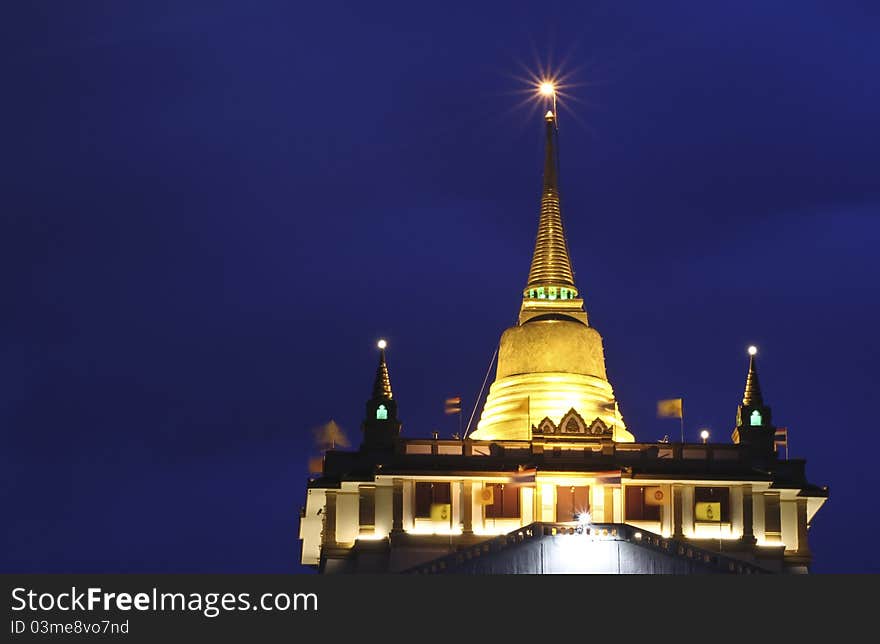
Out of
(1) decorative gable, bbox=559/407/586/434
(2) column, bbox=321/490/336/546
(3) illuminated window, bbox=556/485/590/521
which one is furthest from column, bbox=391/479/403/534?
(1) decorative gable, bbox=559/407/586/434

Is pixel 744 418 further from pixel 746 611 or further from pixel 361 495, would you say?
pixel 746 611

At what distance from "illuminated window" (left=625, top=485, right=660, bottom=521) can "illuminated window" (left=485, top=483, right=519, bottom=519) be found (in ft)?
18.5

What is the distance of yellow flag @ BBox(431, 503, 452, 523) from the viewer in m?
130

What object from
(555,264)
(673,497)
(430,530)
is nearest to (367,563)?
(430,530)

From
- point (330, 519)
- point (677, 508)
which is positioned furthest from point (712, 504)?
point (330, 519)

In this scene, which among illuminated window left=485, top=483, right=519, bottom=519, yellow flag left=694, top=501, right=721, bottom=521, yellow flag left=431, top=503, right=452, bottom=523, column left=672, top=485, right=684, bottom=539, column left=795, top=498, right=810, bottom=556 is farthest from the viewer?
yellow flag left=694, top=501, right=721, bottom=521

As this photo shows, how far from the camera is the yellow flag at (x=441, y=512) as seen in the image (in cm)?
12988

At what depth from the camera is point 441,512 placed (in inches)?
5118

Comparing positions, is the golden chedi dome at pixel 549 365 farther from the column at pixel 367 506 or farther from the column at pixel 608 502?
the column at pixel 367 506

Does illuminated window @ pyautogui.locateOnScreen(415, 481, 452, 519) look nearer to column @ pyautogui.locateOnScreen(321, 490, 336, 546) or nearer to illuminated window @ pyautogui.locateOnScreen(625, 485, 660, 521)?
column @ pyautogui.locateOnScreen(321, 490, 336, 546)

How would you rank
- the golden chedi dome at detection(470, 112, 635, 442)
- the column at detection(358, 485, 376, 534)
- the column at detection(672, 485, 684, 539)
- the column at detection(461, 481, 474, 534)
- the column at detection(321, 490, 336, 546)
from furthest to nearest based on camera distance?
the golden chedi dome at detection(470, 112, 635, 442)
the column at detection(321, 490, 336, 546)
the column at detection(672, 485, 684, 539)
the column at detection(358, 485, 376, 534)
the column at detection(461, 481, 474, 534)

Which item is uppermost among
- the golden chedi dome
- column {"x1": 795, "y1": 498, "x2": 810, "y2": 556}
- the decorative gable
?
the golden chedi dome

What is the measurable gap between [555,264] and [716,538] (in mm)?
27834

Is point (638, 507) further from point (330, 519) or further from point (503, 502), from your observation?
point (330, 519)
